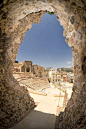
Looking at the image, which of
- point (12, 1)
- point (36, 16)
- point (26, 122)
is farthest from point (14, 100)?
point (36, 16)

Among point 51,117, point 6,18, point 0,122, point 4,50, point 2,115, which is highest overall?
point 6,18

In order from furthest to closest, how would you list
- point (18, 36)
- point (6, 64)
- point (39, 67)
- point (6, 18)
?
point (39, 67)
point (18, 36)
point (6, 64)
point (6, 18)

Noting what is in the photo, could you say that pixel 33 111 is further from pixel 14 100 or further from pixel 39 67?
pixel 39 67

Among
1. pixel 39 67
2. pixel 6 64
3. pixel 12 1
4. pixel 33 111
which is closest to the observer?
pixel 12 1

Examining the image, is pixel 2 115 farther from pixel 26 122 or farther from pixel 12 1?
pixel 12 1

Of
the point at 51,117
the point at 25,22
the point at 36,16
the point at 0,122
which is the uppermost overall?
the point at 36,16

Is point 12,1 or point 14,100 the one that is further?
point 14,100

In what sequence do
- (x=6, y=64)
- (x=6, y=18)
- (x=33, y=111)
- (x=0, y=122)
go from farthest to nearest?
(x=33, y=111), (x=6, y=64), (x=0, y=122), (x=6, y=18)

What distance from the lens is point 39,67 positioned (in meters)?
29.8

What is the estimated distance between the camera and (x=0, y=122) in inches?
123

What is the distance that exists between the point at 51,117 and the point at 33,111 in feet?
3.92

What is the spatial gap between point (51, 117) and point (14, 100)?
84.7 inches

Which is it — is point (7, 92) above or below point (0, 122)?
above

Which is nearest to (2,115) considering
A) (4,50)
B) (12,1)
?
(4,50)
